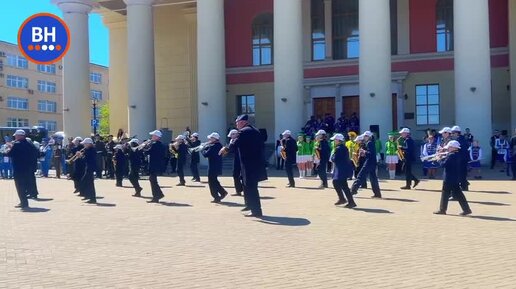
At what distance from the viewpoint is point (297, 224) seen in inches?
462

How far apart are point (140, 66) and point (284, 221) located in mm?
22268

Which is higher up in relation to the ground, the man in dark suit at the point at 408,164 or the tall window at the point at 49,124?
the tall window at the point at 49,124

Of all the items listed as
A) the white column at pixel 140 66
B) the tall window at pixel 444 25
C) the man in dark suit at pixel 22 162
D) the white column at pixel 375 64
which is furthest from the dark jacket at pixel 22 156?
the tall window at pixel 444 25

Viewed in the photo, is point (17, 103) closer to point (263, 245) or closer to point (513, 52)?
point (513, 52)

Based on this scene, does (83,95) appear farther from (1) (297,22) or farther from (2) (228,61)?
(1) (297,22)

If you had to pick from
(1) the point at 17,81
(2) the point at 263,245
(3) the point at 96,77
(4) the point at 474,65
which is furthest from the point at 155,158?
(3) the point at 96,77

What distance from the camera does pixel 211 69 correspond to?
30562 mm

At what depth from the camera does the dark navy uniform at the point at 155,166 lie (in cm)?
1596

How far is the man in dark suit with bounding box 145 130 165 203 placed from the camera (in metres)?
16.0

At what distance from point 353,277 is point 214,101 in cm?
2347

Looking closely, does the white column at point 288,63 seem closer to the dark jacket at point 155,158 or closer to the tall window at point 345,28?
the tall window at point 345,28

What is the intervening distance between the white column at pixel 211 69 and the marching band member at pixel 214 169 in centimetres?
1388

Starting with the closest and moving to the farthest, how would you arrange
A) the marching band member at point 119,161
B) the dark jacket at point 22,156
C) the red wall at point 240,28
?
the dark jacket at point 22,156 < the marching band member at point 119,161 < the red wall at point 240,28

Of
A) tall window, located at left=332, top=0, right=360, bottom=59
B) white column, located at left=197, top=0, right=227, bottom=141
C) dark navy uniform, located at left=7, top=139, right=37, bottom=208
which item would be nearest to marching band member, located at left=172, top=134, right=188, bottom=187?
dark navy uniform, located at left=7, top=139, right=37, bottom=208
